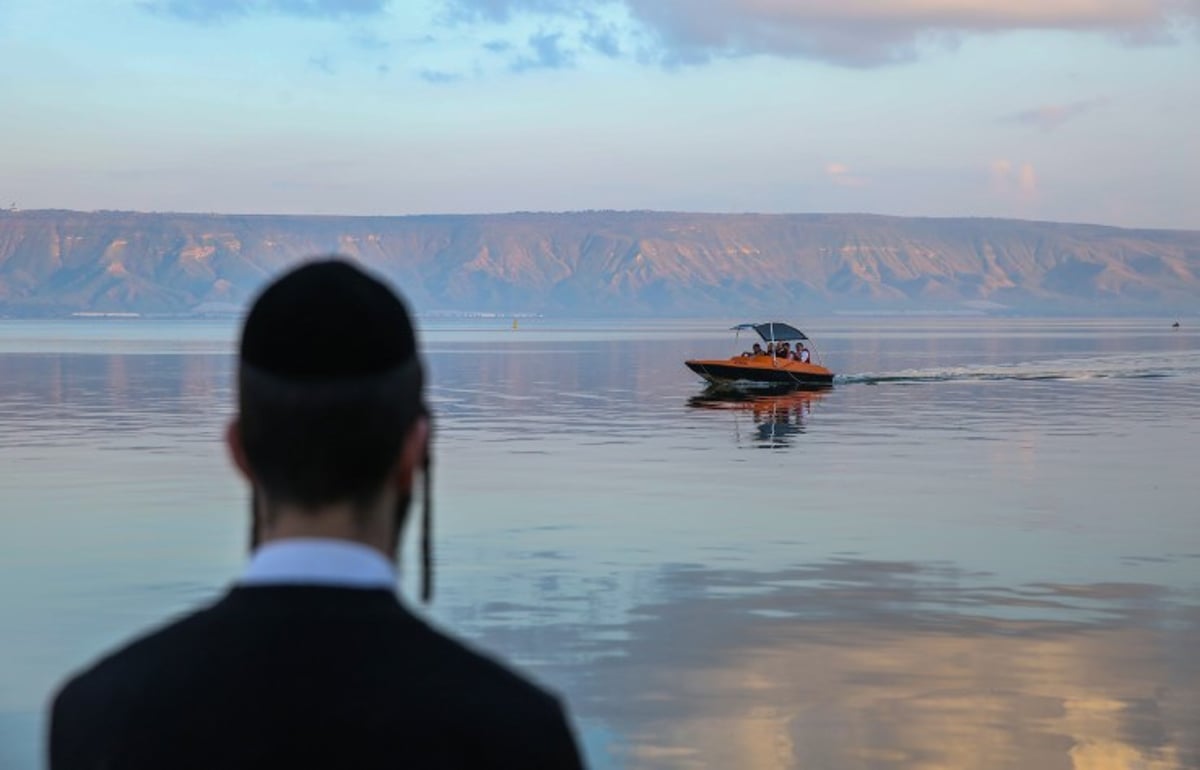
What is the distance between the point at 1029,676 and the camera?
17.0 m

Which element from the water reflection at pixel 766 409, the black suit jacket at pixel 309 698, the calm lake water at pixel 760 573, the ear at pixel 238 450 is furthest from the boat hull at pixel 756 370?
the black suit jacket at pixel 309 698

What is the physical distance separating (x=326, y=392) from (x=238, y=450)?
0.25 m

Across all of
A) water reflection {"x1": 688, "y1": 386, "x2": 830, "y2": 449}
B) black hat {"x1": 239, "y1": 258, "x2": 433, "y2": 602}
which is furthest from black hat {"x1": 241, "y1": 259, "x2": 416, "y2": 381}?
water reflection {"x1": 688, "y1": 386, "x2": 830, "y2": 449}

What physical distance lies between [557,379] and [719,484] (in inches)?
2245

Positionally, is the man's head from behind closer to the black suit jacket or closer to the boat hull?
the black suit jacket

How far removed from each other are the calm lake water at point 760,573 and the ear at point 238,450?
444 inches

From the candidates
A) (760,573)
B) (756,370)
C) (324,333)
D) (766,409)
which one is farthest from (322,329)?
(756,370)

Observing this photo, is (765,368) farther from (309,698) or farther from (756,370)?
(309,698)

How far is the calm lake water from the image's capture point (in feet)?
50.1

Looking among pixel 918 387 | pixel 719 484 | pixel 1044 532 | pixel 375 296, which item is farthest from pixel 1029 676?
pixel 918 387

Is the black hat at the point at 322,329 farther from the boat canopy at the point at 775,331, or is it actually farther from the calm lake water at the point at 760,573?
the boat canopy at the point at 775,331

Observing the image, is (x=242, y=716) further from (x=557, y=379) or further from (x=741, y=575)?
(x=557, y=379)

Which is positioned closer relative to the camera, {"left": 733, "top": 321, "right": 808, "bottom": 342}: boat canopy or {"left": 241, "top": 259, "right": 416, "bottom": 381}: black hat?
{"left": 241, "top": 259, "right": 416, "bottom": 381}: black hat

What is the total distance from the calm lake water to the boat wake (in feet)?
111
